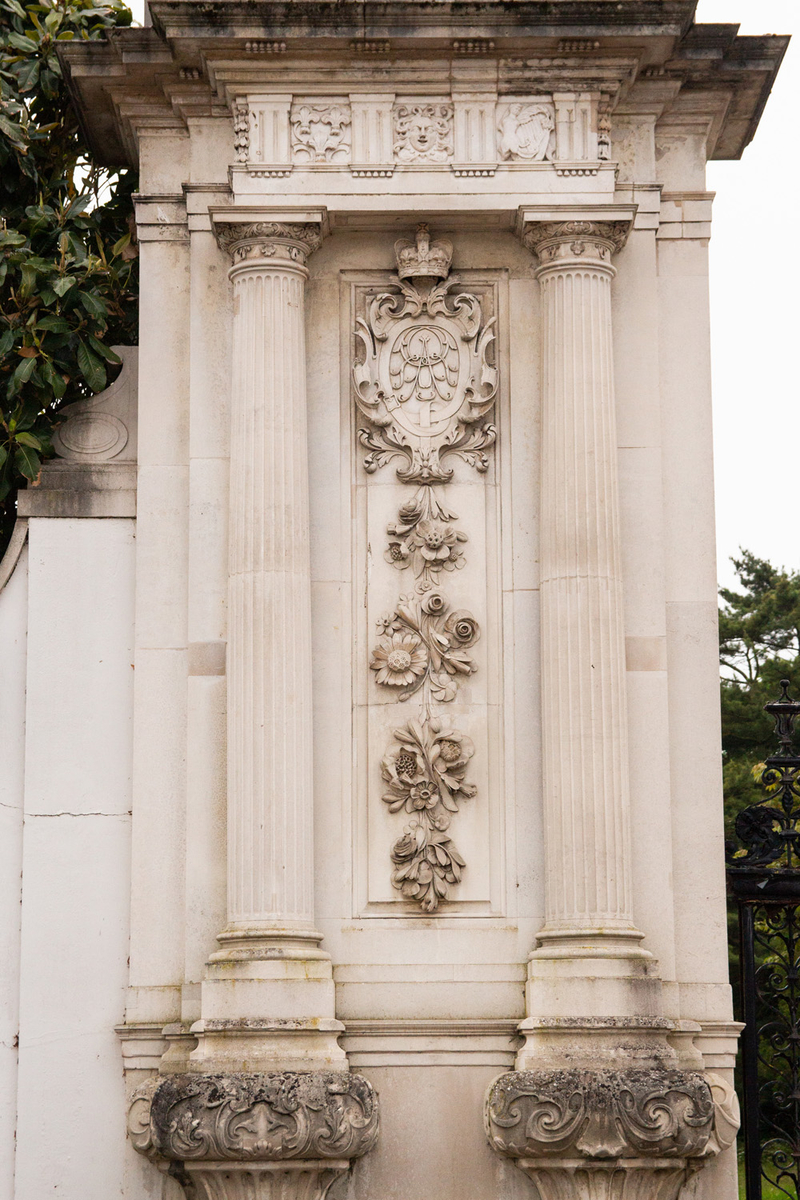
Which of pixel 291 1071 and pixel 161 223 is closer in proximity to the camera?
pixel 291 1071

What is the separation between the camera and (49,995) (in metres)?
12.0

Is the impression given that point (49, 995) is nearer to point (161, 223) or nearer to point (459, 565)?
point (459, 565)

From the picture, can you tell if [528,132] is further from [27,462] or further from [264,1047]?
[264,1047]

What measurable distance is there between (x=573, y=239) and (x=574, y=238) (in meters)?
0.01

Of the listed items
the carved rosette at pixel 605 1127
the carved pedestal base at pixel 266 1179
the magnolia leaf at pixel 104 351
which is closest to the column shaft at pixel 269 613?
the magnolia leaf at pixel 104 351

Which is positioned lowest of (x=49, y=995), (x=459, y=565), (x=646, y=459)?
(x=49, y=995)

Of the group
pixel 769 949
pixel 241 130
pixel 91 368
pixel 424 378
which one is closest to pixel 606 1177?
pixel 769 949

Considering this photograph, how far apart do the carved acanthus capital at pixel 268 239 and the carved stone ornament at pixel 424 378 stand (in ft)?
2.21

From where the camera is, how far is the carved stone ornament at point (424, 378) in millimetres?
12375

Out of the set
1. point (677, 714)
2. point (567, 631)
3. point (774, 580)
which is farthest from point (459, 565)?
point (774, 580)

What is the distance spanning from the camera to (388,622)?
12.1 metres

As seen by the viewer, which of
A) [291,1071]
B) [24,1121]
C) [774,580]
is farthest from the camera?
[774,580]

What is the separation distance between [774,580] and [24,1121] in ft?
91.7

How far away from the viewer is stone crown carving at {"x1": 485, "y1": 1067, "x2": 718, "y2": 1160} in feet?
35.5
